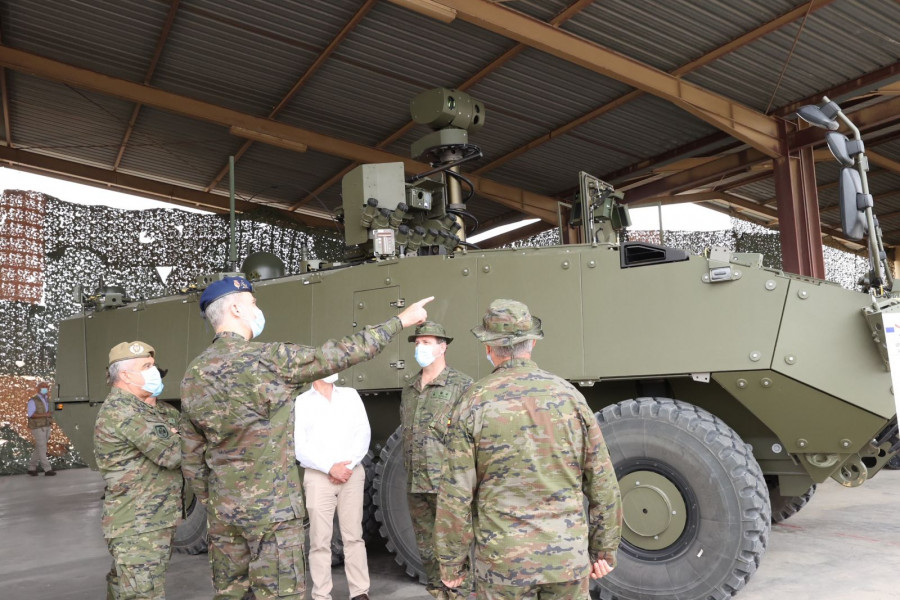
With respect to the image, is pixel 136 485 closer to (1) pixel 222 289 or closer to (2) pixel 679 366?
(1) pixel 222 289

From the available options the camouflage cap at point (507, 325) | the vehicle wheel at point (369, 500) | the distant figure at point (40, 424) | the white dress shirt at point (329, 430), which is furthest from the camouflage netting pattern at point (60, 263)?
the camouflage cap at point (507, 325)

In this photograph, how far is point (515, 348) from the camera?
3.01 m

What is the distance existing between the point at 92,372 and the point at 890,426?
7.24 metres

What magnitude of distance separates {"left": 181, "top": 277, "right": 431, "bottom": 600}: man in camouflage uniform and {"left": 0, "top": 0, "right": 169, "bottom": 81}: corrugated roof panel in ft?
30.3

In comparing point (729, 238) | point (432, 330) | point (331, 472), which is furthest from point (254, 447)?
point (729, 238)

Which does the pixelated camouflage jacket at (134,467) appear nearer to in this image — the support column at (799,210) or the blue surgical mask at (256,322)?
the blue surgical mask at (256,322)

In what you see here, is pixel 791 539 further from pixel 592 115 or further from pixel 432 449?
pixel 592 115

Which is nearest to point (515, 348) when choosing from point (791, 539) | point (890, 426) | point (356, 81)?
point (890, 426)

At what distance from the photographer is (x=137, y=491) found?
400 cm

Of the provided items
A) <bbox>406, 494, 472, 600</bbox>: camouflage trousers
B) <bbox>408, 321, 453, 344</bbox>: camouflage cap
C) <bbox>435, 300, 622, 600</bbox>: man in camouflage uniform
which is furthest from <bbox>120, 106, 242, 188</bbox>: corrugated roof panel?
<bbox>435, 300, 622, 600</bbox>: man in camouflage uniform

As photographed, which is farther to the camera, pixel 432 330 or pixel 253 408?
pixel 432 330

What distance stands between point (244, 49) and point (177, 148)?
5.39 meters

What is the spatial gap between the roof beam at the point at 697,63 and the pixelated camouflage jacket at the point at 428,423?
7.42 meters

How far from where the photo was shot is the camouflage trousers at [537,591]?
2.75m
